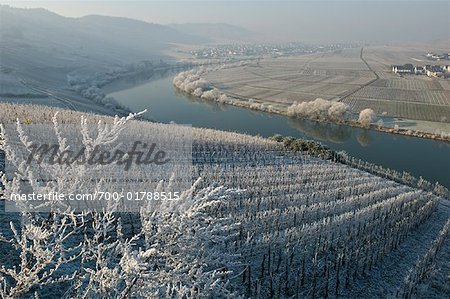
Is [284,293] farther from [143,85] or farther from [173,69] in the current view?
[173,69]

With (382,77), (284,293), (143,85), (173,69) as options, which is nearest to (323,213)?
(284,293)

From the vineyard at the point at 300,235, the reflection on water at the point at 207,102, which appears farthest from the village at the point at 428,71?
the vineyard at the point at 300,235

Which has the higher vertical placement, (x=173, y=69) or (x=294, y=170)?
(x=173, y=69)

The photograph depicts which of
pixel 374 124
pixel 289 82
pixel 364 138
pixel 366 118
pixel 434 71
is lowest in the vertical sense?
pixel 364 138

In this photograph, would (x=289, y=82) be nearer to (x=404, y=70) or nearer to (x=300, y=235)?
(x=404, y=70)

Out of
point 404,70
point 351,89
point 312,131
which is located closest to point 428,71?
point 404,70

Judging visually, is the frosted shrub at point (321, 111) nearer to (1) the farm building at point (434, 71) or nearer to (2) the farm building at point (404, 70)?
(1) the farm building at point (434, 71)
